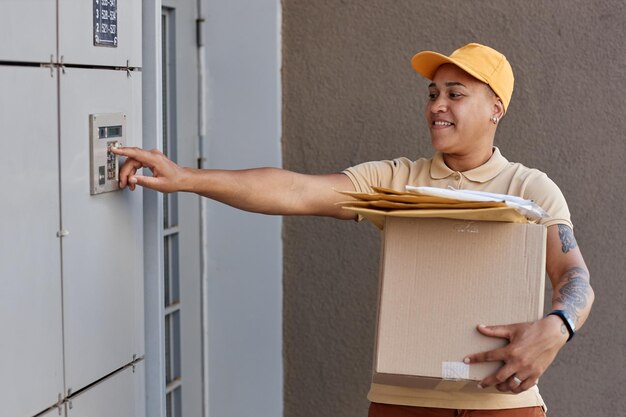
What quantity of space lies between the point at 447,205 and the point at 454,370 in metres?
0.45

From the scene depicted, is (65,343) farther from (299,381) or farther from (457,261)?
(299,381)

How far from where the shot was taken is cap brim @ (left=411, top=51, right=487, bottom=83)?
9.62 feet

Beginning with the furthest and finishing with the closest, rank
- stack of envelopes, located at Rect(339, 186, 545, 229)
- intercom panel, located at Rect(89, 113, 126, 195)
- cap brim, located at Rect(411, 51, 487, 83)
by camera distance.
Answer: cap brim, located at Rect(411, 51, 487, 83) → intercom panel, located at Rect(89, 113, 126, 195) → stack of envelopes, located at Rect(339, 186, 545, 229)

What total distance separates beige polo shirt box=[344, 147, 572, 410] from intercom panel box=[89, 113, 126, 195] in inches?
29.3

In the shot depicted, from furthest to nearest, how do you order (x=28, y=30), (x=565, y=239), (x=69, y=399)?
(x=565, y=239), (x=69, y=399), (x=28, y=30)

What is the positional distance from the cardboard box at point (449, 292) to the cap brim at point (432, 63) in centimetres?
56

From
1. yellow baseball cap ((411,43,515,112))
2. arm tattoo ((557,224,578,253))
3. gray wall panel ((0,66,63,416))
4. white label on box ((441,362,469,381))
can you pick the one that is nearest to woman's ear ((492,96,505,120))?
yellow baseball cap ((411,43,515,112))

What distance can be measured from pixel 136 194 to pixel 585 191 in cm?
196

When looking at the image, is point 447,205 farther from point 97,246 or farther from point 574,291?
point 97,246

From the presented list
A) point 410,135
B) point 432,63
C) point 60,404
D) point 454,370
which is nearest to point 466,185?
point 432,63

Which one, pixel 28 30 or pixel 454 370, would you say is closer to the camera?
pixel 28 30

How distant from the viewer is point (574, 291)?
2721 millimetres

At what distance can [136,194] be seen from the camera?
3.09m

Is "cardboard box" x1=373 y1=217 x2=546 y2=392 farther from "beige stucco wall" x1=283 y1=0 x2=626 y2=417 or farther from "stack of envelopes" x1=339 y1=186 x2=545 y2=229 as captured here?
"beige stucco wall" x1=283 y1=0 x2=626 y2=417
